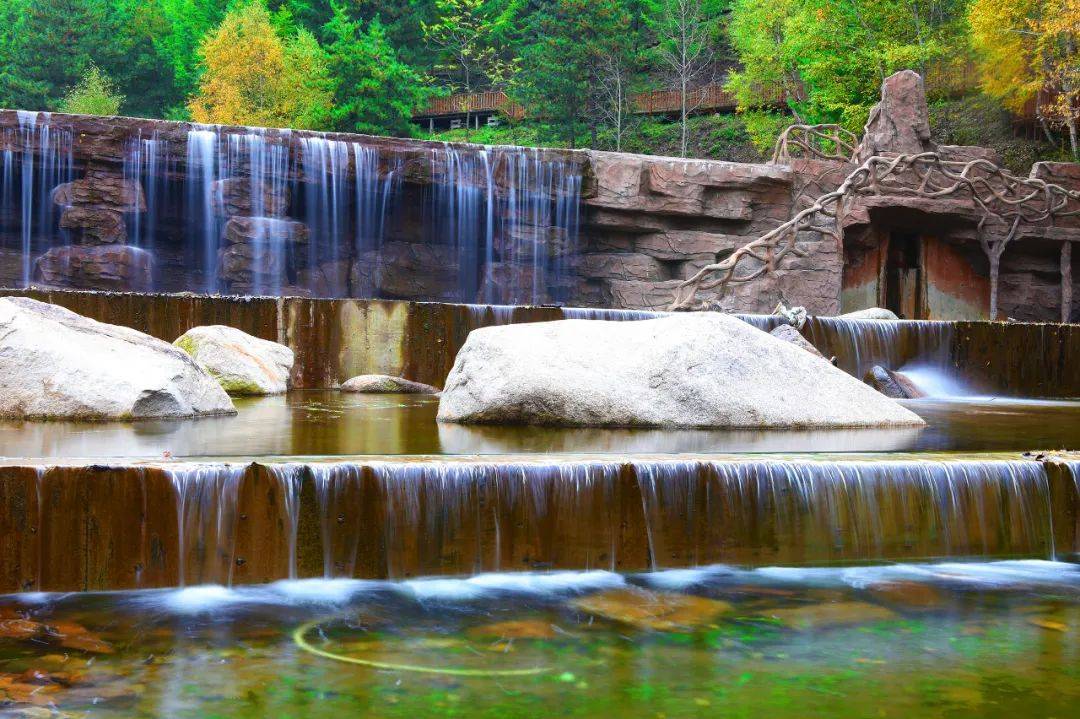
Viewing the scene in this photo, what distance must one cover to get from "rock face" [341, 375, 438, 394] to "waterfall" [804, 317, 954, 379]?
440 centimetres

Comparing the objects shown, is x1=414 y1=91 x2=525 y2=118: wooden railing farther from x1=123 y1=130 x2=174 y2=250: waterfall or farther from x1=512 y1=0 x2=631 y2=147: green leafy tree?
x1=123 y1=130 x2=174 y2=250: waterfall

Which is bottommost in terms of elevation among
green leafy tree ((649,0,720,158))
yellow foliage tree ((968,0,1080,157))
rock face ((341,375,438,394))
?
rock face ((341,375,438,394))

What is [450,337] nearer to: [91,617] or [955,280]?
[91,617]

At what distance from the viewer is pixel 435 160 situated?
2130 cm

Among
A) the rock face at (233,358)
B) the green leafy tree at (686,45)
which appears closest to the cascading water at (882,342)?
the rock face at (233,358)

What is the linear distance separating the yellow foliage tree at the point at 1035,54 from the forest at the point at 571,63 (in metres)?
0.06

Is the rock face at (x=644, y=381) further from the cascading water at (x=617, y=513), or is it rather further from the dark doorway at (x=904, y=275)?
the dark doorway at (x=904, y=275)

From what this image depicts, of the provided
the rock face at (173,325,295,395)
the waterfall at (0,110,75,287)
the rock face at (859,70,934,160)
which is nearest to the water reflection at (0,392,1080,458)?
the rock face at (173,325,295,395)

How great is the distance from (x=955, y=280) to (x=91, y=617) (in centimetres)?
2164

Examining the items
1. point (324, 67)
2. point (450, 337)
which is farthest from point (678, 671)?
point (324, 67)

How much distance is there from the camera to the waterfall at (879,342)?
12250 millimetres

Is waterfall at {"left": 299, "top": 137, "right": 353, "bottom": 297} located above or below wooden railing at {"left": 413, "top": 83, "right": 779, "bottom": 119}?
below

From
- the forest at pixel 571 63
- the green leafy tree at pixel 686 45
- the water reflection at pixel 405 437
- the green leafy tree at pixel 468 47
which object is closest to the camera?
the water reflection at pixel 405 437

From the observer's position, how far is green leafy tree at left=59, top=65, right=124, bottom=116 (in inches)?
1548
